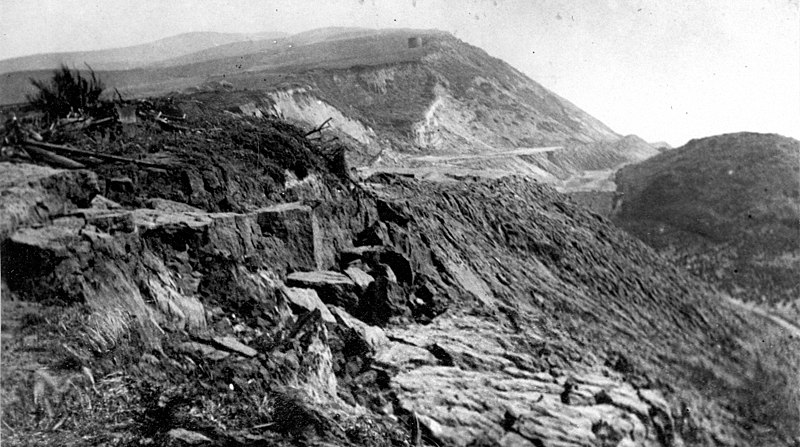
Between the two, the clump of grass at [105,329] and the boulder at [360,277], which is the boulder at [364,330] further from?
the clump of grass at [105,329]

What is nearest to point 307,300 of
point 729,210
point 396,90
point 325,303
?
point 325,303

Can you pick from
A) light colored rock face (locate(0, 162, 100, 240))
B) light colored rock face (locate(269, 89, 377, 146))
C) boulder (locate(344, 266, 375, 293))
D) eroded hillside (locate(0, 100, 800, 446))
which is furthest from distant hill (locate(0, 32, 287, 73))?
light colored rock face (locate(0, 162, 100, 240))

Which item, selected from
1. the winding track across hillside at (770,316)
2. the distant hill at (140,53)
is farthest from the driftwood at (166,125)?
the distant hill at (140,53)

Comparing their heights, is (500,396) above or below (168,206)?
below

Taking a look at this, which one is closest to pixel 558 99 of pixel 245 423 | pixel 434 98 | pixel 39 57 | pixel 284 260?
pixel 434 98

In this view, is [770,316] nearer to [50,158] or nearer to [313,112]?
[313,112]

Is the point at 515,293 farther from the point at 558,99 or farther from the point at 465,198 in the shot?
the point at 558,99
